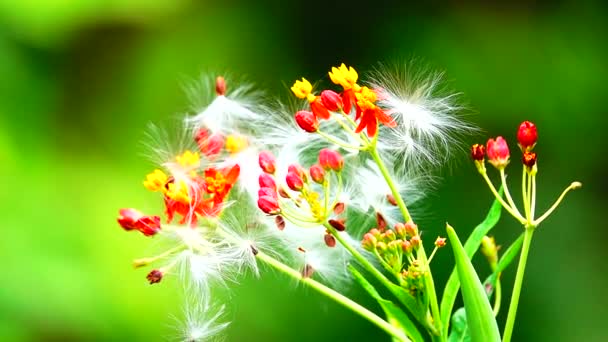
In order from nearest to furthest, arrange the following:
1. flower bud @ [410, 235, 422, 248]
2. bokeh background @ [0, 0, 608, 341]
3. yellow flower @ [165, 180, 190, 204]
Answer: flower bud @ [410, 235, 422, 248] → yellow flower @ [165, 180, 190, 204] → bokeh background @ [0, 0, 608, 341]

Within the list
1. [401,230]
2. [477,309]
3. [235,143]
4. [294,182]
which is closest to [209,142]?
[235,143]

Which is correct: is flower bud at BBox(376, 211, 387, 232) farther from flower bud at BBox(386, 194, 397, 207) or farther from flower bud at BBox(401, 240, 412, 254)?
flower bud at BBox(401, 240, 412, 254)

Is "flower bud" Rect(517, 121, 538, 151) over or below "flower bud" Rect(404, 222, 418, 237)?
over

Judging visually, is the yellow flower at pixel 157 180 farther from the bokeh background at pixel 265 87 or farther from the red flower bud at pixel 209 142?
the bokeh background at pixel 265 87

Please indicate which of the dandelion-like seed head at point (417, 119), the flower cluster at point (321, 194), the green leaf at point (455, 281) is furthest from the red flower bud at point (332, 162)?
the green leaf at point (455, 281)

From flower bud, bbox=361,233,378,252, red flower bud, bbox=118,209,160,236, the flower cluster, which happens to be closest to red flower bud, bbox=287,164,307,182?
the flower cluster

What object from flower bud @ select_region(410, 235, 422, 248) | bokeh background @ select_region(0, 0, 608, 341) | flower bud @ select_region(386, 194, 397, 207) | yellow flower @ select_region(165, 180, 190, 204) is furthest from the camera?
bokeh background @ select_region(0, 0, 608, 341)
